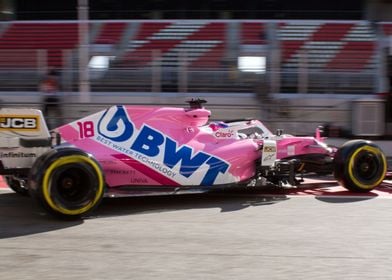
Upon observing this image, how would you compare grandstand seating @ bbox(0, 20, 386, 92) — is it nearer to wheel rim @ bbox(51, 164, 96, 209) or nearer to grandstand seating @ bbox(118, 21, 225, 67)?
grandstand seating @ bbox(118, 21, 225, 67)

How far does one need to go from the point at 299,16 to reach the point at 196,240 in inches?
738

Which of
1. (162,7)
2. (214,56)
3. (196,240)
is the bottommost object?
(196,240)

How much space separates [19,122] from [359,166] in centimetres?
431

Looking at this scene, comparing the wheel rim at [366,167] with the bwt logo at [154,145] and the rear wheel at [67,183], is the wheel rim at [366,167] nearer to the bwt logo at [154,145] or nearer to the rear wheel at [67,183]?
the bwt logo at [154,145]

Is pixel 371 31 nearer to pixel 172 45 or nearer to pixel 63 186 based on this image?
pixel 172 45

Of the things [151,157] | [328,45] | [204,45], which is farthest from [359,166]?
[328,45]

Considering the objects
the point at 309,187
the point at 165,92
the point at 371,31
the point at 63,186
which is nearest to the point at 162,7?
the point at 371,31

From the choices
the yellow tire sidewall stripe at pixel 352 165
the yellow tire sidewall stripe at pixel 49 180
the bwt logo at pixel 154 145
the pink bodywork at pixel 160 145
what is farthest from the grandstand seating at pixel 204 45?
the yellow tire sidewall stripe at pixel 49 180

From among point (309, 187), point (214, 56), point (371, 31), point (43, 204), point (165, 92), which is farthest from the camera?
point (371, 31)

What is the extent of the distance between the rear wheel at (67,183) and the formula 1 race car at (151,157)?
1 centimetres

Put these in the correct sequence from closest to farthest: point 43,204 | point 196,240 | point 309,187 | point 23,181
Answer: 1. point 196,240
2. point 43,204
3. point 23,181
4. point 309,187

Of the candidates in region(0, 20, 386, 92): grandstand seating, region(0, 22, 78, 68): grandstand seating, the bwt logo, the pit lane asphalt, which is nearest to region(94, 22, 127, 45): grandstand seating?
region(0, 20, 386, 92): grandstand seating

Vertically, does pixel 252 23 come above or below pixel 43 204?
above

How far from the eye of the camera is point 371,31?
65.5ft
